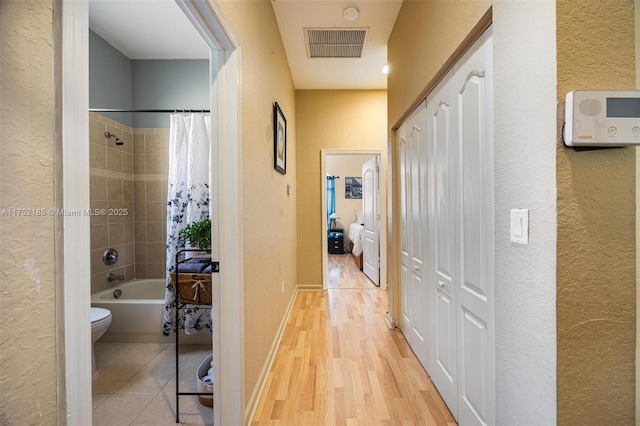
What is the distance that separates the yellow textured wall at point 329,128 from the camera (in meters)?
4.29

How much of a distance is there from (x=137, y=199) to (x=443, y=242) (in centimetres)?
318

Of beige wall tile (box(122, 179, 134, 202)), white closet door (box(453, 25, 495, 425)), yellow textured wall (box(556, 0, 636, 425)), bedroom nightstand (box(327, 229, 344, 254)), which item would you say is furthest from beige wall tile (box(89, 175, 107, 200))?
bedroom nightstand (box(327, 229, 344, 254))

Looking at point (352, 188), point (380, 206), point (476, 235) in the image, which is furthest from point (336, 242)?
point (476, 235)

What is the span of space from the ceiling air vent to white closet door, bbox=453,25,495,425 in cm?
175

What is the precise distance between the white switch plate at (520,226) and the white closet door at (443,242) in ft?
1.83

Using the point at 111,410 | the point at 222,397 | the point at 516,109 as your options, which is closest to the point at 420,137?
the point at 516,109

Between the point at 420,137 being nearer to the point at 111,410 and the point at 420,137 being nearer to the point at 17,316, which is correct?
the point at 17,316

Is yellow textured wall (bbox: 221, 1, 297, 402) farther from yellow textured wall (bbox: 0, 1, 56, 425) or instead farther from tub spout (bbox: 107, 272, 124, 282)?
tub spout (bbox: 107, 272, 124, 282)

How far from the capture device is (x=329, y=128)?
169 inches

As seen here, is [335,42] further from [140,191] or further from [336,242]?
[336,242]

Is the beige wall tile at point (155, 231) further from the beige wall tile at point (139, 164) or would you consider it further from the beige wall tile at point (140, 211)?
the beige wall tile at point (139, 164)

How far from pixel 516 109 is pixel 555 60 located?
19cm

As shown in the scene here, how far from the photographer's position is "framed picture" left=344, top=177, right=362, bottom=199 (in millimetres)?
8195

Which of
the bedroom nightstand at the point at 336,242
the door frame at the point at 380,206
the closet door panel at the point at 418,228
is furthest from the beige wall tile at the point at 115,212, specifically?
the bedroom nightstand at the point at 336,242
